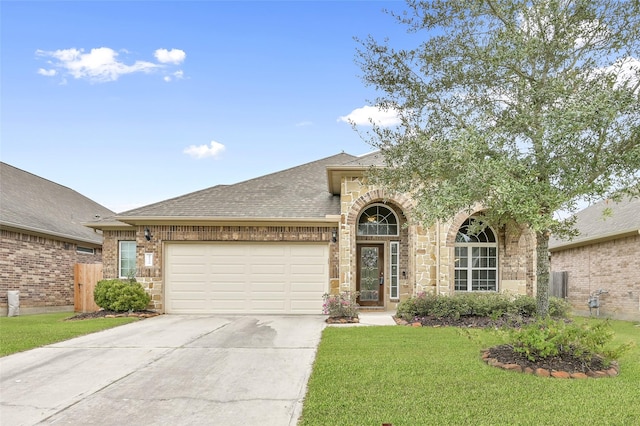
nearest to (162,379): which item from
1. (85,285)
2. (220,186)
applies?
(220,186)

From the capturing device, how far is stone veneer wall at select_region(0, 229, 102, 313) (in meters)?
14.6

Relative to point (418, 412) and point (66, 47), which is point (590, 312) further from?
point (66, 47)

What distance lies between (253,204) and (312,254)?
2460mm

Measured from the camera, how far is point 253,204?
47.8 feet

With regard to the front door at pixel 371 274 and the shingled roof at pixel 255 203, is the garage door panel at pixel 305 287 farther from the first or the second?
the shingled roof at pixel 255 203

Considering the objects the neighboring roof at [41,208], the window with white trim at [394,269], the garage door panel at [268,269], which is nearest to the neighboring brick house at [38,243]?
the neighboring roof at [41,208]

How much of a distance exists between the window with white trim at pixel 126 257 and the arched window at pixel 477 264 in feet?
34.8

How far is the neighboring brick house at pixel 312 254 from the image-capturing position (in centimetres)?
1337

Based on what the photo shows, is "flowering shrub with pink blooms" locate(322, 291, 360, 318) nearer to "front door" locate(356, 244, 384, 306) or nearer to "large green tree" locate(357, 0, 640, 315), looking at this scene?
"front door" locate(356, 244, 384, 306)

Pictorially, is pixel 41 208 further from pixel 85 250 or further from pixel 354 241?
pixel 354 241

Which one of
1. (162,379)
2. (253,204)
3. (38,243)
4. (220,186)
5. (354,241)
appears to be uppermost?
(220,186)

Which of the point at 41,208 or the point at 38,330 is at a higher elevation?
A: the point at 41,208

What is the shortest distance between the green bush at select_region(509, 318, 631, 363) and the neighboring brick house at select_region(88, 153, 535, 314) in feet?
21.7

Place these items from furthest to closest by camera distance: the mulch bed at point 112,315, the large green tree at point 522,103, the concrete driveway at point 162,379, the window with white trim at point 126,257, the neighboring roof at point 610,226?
the window with white trim at point 126,257 → the neighboring roof at point 610,226 → the mulch bed at point 112,315 → the large green tree at point 522,103 → the concrete driveway at point 162,379
